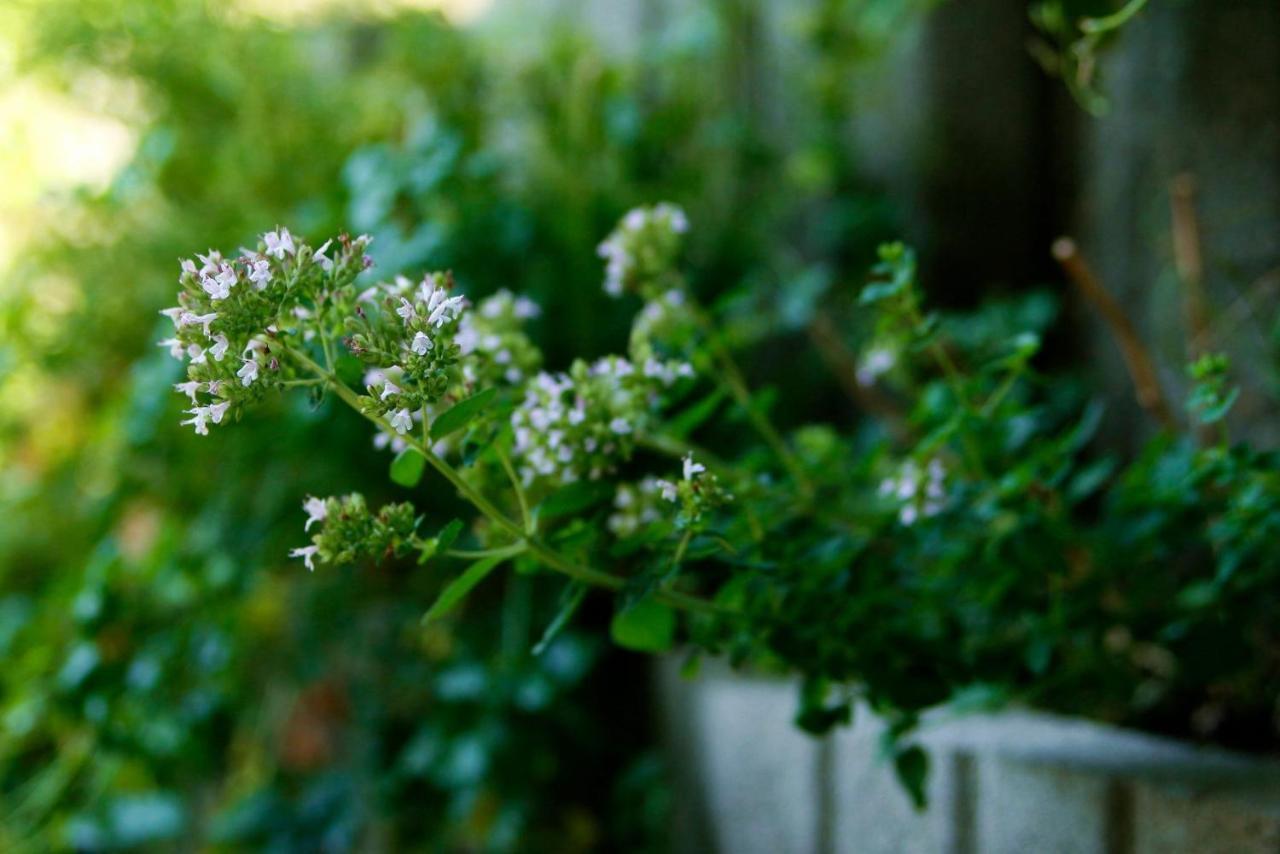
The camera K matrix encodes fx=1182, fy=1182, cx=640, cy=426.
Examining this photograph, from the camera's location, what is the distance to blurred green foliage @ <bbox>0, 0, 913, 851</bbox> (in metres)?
1.12

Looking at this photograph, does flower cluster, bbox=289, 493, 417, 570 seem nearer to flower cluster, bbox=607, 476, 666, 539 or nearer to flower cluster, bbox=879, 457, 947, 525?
flower cluster, bbox=607, 476, 666, 539

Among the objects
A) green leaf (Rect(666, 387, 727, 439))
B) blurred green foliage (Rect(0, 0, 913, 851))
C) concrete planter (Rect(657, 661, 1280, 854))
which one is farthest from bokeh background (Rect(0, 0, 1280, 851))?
green leaf (Rect(666, 387, 727, 439))

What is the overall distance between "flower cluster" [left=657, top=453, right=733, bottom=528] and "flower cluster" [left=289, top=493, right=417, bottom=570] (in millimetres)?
118

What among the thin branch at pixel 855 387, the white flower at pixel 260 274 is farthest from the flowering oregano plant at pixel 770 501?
the thin branch at pixel 855 387

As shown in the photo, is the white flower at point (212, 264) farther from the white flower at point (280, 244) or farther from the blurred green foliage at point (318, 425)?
the blurred green foliage at point (318, 425)

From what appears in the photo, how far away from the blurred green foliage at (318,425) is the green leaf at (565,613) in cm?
52

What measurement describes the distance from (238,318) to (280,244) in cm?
4

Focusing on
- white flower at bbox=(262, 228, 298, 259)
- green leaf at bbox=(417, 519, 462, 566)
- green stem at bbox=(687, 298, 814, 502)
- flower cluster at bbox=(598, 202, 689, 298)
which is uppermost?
flower cluster at bbox=(598, 202, 689, 298)

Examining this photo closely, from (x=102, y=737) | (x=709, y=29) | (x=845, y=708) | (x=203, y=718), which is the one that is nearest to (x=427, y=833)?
(x=203, y=718)

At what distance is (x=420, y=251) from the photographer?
1.05 m

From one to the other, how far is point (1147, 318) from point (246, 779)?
1.02 meters

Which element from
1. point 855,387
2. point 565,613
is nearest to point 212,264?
point 565,613

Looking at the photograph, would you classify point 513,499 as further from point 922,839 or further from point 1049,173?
point 1049,173

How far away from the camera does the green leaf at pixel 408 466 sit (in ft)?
1.82
